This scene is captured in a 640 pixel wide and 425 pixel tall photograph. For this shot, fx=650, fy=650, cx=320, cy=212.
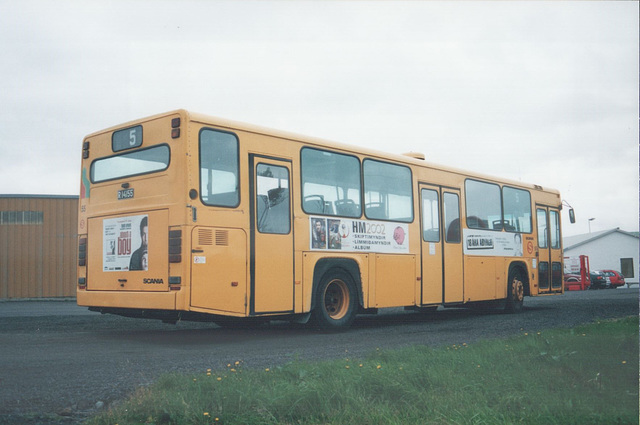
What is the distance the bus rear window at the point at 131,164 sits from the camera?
30.3 ft

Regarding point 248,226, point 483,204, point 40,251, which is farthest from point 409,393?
point 40,251

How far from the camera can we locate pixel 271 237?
983 centimetres

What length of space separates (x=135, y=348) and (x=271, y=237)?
255 cm

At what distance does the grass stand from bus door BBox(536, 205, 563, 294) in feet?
35.6

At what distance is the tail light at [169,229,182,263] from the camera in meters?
8.70

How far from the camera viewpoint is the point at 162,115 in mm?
9297

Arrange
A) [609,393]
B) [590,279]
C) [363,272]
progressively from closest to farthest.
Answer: [609,393], [363,272], [590,279]

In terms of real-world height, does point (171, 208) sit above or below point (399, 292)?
above

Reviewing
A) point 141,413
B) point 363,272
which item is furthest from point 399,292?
point 141,413

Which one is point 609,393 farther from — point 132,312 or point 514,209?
point 514,209

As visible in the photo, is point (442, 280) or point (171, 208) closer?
point (171, 208)

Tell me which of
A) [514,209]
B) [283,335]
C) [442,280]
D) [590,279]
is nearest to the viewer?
[283,335]

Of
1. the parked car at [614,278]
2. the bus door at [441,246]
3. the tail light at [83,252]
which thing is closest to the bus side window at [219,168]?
the tail light at [83,252]

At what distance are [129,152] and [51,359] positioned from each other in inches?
139
